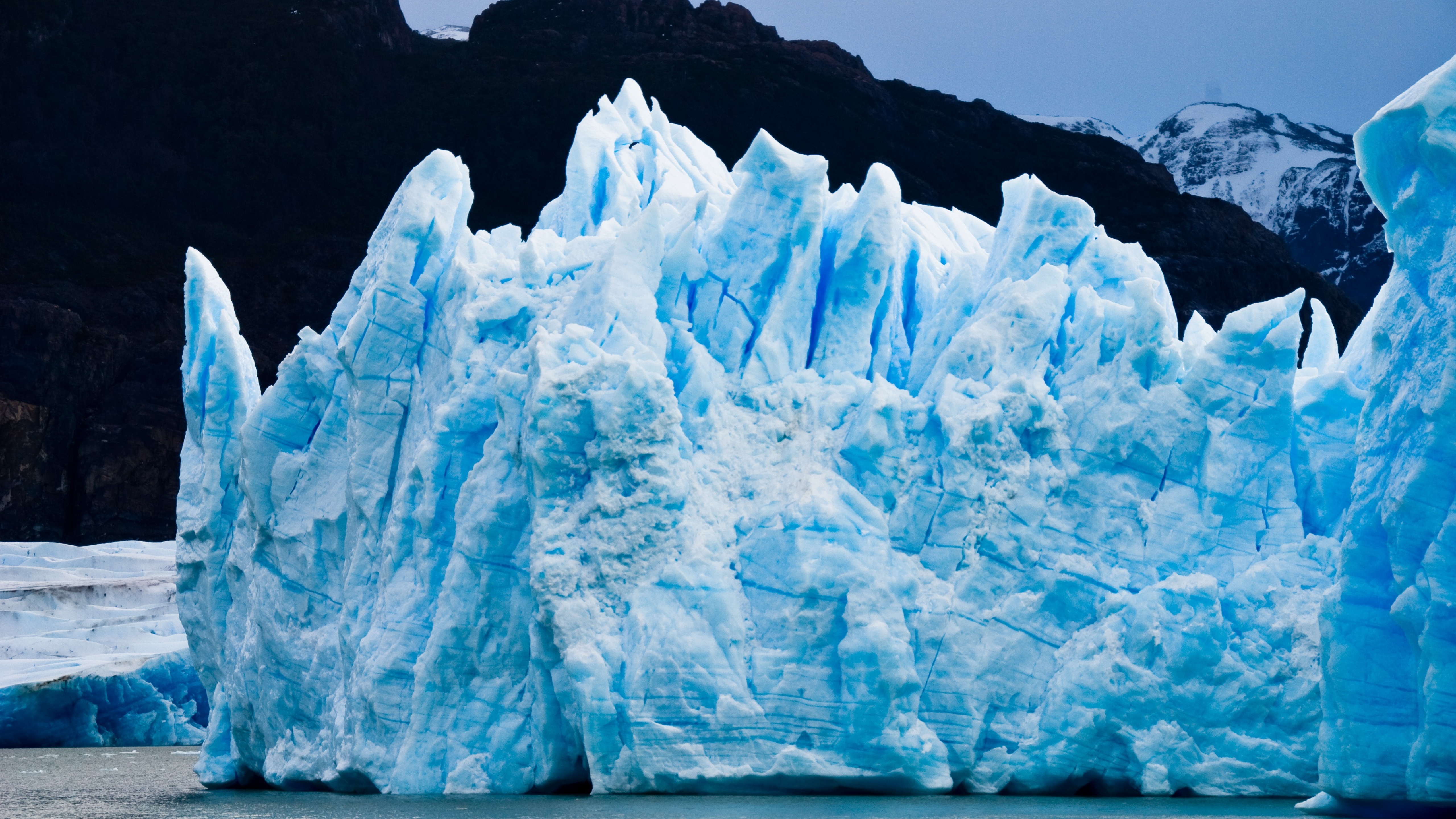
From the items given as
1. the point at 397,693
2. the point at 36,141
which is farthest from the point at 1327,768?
the point at 36,141

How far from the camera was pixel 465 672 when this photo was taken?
13.8 m

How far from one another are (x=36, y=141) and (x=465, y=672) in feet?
122

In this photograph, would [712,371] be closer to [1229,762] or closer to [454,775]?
[454,775]

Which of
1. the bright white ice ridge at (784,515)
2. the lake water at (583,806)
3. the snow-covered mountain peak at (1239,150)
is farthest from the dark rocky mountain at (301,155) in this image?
the bright white ice ridge at (784,515)

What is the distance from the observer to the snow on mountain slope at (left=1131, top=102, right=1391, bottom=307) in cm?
5475

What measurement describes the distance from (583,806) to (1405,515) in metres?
6.47

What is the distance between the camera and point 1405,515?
955 centimetres


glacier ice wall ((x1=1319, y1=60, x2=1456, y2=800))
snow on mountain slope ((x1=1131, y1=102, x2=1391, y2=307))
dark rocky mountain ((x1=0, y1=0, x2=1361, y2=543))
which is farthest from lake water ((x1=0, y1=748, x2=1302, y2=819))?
snow on mountain slope ((x1=1131, y1=102, x2=1391, y2=307))

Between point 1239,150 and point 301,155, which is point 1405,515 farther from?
point 1239,150

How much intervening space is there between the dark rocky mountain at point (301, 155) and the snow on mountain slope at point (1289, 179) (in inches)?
354

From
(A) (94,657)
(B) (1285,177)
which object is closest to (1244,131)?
(B) (1285,177)

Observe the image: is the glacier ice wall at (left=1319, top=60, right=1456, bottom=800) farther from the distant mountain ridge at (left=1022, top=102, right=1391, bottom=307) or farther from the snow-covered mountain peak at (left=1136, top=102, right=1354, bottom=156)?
the snow-covered mountain peak at (left=1136, top=102, right=1354, bottom=156)

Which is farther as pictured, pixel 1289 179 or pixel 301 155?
Answer: pixel 1289 179

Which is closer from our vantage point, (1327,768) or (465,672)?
(1327,768)
